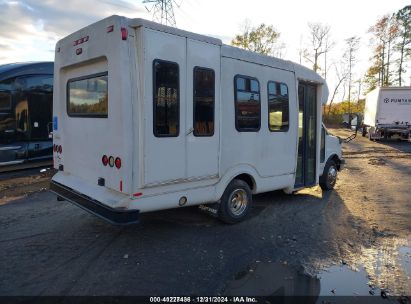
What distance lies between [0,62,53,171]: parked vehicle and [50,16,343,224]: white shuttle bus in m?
4.75

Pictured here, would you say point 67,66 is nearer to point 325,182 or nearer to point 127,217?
point 127,217

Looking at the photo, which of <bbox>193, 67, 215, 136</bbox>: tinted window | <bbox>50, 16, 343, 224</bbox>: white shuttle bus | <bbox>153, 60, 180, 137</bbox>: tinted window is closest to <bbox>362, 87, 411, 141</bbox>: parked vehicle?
<bbox>50, 16, 343, 224</bbox>: white shuttle bus

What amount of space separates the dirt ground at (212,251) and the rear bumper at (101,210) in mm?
528

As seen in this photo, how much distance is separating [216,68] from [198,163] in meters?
1.41

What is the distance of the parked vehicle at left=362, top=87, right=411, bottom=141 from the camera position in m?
22.0

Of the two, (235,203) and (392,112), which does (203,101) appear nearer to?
(235,203)

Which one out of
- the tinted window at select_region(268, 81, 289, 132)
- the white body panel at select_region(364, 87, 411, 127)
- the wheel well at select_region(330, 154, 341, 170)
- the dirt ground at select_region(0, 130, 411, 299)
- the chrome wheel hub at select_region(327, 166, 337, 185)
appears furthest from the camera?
the white body panel at select_region(364, 87, 411, 127)

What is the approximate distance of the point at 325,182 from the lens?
8547mm

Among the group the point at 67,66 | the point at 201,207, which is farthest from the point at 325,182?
the point at 67,66

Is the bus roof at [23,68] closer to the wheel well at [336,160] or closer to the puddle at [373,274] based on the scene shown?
the wheel well at [336,160]

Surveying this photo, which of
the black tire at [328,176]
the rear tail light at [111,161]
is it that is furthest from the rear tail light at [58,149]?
the black tire at [328,176]

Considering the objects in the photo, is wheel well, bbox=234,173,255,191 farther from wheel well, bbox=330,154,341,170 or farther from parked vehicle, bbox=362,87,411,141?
parked vehicle, bbox=362,87,411,141

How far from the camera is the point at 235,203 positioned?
6082 millimetres

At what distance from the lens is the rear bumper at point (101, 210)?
4445mm
